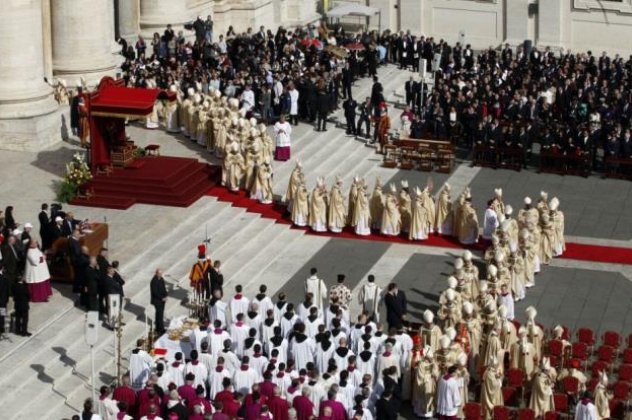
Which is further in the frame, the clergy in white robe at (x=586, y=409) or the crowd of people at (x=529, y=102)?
the crowd of people at (x=529, y=102)

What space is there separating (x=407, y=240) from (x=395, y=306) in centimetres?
677

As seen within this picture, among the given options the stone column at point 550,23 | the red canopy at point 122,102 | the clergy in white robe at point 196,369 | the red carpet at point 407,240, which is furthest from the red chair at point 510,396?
the stone column at point 550,23

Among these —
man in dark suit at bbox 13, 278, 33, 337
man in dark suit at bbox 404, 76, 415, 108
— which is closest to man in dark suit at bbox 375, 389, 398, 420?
man in dark suit at bbox 13, 278, 33, 337

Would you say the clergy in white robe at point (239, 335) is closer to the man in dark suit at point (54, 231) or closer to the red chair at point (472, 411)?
the red chair at point (472, 411)

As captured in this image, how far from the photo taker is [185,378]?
30.5 m

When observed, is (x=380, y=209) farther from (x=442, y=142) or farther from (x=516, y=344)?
(x=516, y=344)

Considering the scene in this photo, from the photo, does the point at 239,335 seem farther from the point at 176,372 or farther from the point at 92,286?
the point at 92,286

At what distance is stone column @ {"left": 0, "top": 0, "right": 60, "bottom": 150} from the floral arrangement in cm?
324

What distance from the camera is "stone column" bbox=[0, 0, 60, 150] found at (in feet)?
140

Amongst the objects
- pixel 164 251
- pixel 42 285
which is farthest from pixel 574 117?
pixel 42 285

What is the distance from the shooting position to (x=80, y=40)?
4584cm

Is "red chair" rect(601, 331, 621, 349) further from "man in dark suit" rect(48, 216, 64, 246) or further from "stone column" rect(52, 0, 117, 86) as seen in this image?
"stone column" rect(52, 0, 117, 86)

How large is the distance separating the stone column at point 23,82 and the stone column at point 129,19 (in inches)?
375

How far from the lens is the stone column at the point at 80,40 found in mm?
45375
